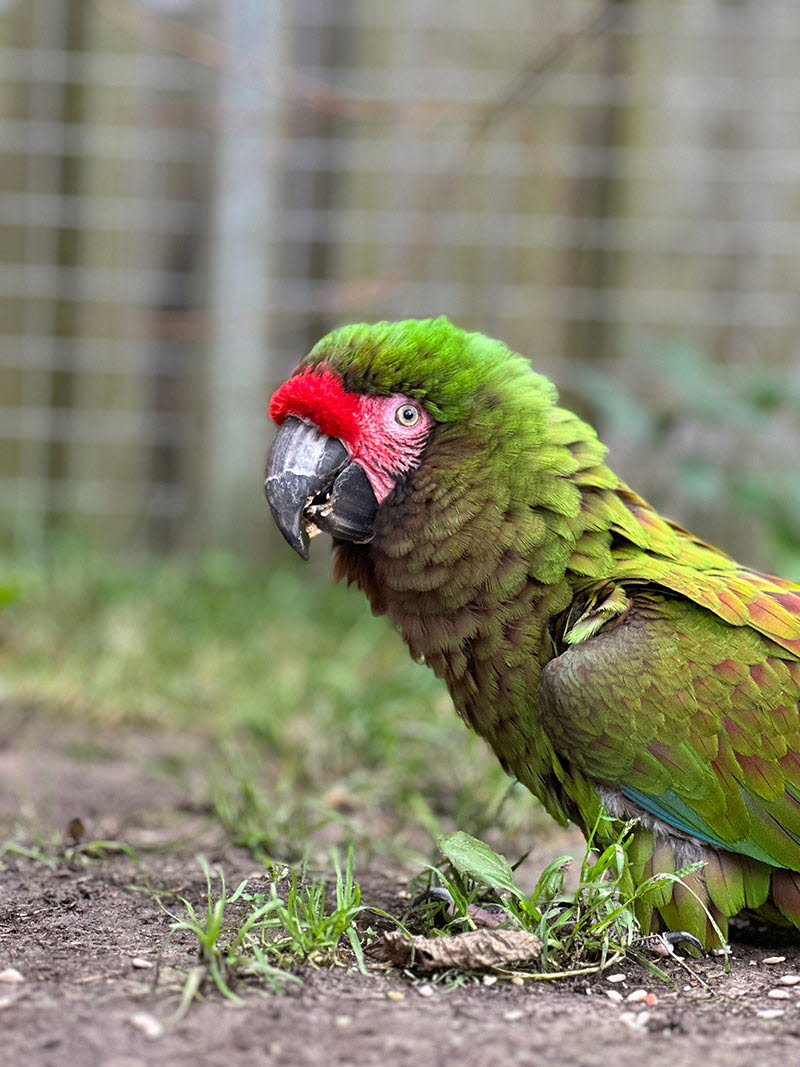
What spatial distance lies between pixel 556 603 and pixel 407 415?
1.58 feet

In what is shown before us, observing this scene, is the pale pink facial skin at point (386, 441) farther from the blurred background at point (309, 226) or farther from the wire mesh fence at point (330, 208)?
the wire mesh fence at point (330, 208)

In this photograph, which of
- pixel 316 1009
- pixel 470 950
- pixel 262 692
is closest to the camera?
pixel 316 1009

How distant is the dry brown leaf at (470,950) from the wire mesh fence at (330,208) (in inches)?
136

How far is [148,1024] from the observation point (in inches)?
68.1

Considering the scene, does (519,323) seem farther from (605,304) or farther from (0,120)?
(0,120)

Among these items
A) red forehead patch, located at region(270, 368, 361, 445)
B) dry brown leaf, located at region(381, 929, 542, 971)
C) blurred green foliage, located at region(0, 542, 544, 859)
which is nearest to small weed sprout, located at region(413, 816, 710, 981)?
dry brown leaf, located at region(381, 929, 542, 971)

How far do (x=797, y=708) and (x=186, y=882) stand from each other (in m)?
1.33

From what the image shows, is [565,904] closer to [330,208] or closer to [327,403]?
[327,403]

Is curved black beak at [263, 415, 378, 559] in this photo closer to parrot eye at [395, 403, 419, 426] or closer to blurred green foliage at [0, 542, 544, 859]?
parrot eye at [395, 403, 419, 426]

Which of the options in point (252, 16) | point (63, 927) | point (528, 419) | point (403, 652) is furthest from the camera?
point (252, 16)

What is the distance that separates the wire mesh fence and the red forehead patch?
2733 millimetres

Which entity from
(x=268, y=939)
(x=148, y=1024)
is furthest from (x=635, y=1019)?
(x=148, y=1024)

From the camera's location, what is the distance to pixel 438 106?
4922 millimetres

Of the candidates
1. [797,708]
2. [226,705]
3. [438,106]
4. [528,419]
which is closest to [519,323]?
[438,106]
